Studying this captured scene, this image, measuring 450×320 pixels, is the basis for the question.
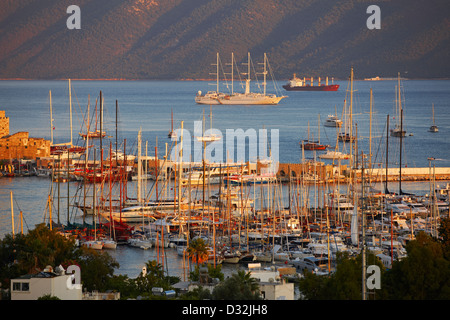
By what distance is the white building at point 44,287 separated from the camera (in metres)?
9.95

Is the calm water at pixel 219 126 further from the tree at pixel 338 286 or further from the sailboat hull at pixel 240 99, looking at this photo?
the tree at pixel 338 286

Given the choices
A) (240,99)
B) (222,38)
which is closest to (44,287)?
(240,99)

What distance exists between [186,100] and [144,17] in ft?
300

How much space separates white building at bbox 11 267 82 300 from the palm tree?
5.10 meters

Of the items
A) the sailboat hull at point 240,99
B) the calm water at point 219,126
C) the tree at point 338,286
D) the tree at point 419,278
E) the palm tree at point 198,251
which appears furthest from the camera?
the sailboat hull at point 240,99

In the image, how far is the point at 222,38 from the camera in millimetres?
159875

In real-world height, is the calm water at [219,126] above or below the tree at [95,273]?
above

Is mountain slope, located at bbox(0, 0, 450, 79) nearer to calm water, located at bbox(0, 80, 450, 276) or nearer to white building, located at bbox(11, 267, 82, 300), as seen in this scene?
calm water, located at bbox(0, 80, 450, 276)

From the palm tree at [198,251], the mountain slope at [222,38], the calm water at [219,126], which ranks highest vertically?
the mountain slope at [222,38]

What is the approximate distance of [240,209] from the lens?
63.4 feet

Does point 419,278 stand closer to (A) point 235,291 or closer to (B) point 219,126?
(A) point 235,291

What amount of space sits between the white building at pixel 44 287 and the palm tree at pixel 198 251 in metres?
5.10

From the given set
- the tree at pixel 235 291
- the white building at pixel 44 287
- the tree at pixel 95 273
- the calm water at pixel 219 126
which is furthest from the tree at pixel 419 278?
the calm water at pixel 219 126
